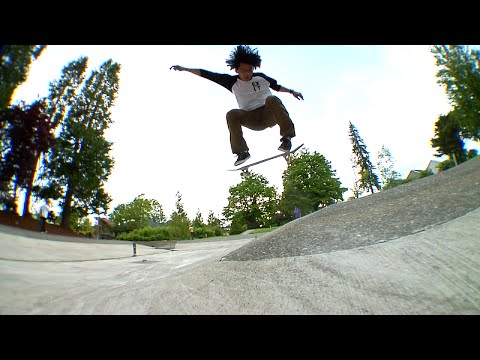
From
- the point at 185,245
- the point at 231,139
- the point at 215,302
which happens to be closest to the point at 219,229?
the point at 185,245

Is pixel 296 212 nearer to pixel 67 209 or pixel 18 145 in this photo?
pixel 67 209

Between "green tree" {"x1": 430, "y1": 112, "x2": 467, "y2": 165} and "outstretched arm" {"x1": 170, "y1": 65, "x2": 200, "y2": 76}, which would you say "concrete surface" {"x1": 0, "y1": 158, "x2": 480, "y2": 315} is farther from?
"outstretched arm" {"x1": 170, "y1": 65, "x2": 200, "y2": 76}

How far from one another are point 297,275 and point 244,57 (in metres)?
3.00

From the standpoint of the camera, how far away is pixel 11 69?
5.15 ft

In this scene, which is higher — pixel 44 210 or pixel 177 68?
pixel 177 68

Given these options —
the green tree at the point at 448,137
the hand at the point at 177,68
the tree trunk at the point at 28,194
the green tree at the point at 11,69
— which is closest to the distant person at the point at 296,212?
the green tree at the point at 448,137

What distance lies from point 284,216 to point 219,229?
3.44 meters

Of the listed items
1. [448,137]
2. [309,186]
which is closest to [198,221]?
[309,186]

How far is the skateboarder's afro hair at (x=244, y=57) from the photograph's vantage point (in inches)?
116

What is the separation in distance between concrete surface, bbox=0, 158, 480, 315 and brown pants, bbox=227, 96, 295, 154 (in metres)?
1.77

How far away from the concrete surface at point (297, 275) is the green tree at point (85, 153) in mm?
472
